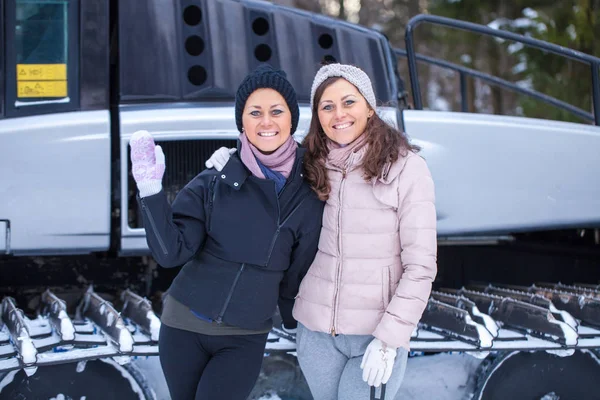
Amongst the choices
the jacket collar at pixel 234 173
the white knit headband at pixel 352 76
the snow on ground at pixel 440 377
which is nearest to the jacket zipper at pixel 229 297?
the jacket collar at pixel 234 173

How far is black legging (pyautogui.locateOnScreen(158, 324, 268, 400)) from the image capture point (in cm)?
242

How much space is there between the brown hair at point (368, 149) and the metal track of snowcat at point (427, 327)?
94 centimetres

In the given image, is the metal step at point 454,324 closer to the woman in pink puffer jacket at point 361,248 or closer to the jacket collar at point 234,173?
the woman in pink puffer jacket at point 361,248

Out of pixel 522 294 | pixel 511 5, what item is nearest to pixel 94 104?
pixel 522 294

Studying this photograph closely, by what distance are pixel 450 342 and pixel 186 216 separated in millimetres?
1501

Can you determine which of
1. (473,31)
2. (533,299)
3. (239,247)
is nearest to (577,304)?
(533,299)

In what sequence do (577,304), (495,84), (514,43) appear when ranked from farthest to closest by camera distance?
(514,43) → (495,84) → (577,304)

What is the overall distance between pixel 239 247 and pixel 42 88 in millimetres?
1438

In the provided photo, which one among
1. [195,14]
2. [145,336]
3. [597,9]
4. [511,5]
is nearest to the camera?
[145,336]

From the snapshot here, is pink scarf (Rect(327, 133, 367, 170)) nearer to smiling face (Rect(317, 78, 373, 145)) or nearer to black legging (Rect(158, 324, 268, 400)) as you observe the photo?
smiling face (Rect(317, 78, 373, 145))

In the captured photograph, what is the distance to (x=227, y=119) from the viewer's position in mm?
3338

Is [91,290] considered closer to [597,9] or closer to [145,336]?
[145,336]

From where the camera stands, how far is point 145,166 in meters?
2.29

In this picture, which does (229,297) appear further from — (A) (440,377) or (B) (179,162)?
(A) (440,377)
